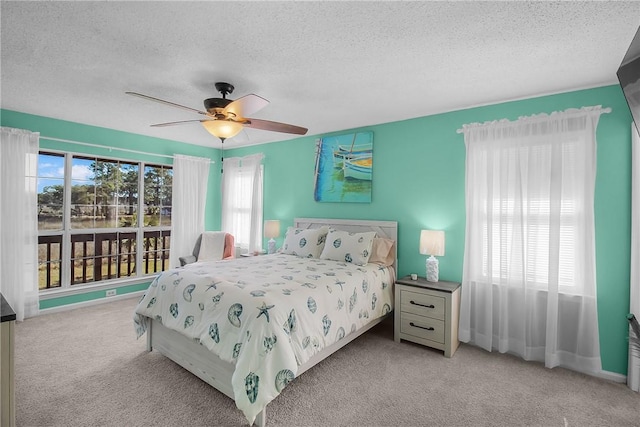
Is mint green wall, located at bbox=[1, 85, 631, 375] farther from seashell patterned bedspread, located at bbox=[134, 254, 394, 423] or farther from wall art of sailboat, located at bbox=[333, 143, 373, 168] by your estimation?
seashell patterned bedspread, located at bbox=[134, 254, 394, 423]

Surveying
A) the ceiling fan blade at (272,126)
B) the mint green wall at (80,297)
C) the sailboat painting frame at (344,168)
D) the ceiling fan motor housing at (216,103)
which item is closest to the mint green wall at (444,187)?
the sailboat painting frame at (344,168)

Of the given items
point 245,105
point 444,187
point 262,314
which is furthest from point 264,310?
point 444,187

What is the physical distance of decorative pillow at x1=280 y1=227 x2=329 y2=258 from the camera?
3.89m

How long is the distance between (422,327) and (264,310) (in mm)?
1841

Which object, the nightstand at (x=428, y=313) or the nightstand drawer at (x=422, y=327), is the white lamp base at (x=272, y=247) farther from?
the nightstand drawer at (x=422, y=327)

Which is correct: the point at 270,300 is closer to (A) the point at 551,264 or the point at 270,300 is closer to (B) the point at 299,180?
(A) the point at 551,264

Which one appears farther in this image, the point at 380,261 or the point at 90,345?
the point at 380,261

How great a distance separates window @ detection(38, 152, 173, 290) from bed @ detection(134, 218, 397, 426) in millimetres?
2194

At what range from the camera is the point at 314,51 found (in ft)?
7.14

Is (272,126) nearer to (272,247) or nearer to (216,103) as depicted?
(216,103)

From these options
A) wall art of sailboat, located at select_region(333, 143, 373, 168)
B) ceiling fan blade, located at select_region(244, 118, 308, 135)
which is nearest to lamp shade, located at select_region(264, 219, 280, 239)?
wall art of sailboat, located at select_region(333, 143, 373, 168)

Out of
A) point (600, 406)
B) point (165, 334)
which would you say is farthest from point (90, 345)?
point (600, 406)

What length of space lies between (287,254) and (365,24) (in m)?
2.87

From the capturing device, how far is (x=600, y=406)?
224 centimetres
